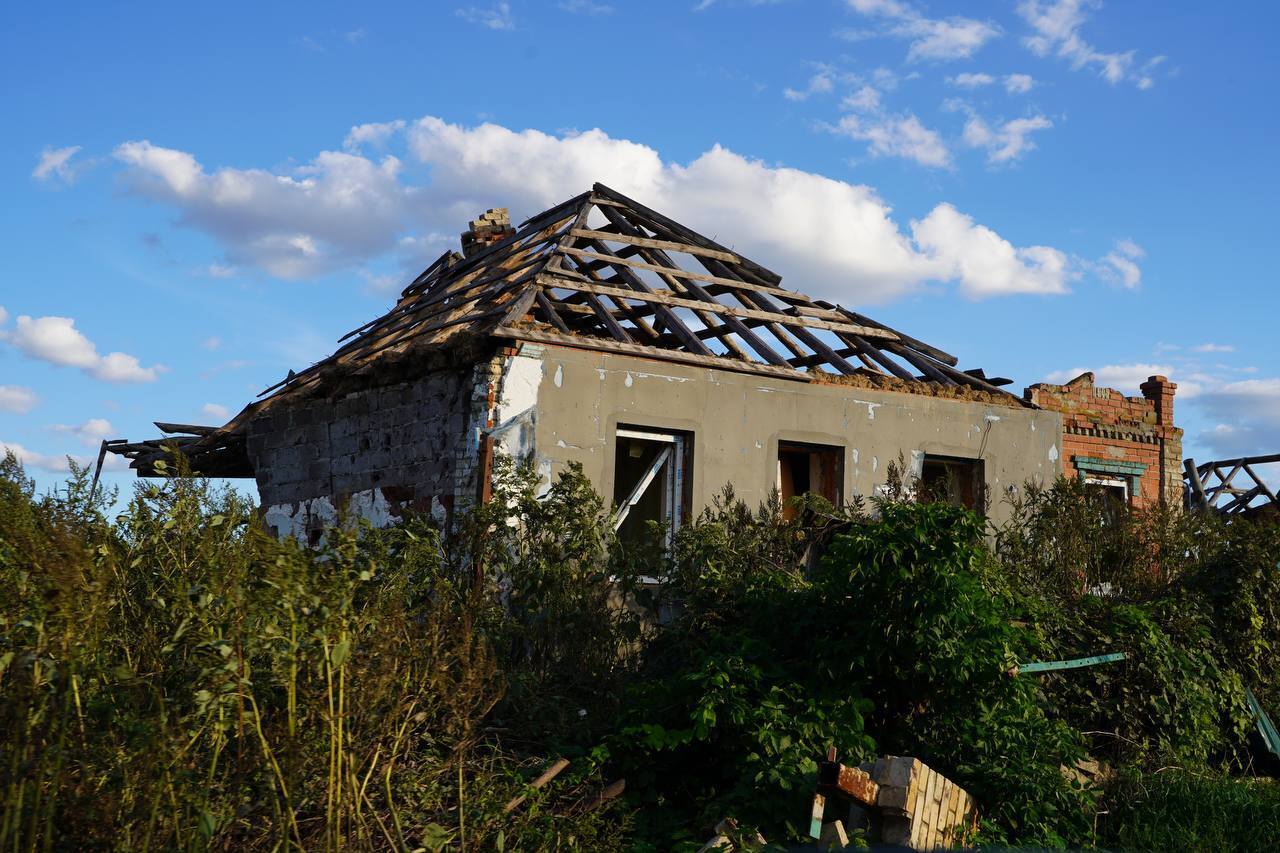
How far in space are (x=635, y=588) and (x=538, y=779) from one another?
2203 millimetres

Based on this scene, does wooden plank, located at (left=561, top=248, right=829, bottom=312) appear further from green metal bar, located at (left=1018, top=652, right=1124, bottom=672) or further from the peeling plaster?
green metal bar, located at (left=1018, top=652, right=1124, bottom=672)

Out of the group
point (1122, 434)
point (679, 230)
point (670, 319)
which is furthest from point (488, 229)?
point (1122, 434)

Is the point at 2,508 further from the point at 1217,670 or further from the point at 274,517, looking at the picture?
the point at 1217,670

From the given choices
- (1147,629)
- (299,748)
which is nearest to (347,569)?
(299,748)

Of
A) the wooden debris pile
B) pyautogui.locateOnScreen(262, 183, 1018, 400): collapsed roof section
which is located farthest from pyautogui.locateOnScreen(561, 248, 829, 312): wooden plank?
the wooden debris pile

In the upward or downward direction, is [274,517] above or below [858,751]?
above

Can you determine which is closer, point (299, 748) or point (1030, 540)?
point (299, 748)

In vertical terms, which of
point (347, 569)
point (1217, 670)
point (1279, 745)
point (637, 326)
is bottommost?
point (1279, 745)

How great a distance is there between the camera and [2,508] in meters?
4.96

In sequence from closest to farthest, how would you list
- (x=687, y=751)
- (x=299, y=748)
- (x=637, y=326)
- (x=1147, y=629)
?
(x=299, y=748) → (x=687, y=751) → (x=1147, y=629) → (x=637, y=326)

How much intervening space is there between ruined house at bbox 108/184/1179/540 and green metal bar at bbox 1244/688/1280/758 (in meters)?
3.43

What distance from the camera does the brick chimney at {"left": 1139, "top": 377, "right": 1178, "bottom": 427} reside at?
1661cm

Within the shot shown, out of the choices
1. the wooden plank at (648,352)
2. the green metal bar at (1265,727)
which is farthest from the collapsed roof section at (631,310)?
the green metal bar at (1265,727)

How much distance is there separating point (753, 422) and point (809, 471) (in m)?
1.20
